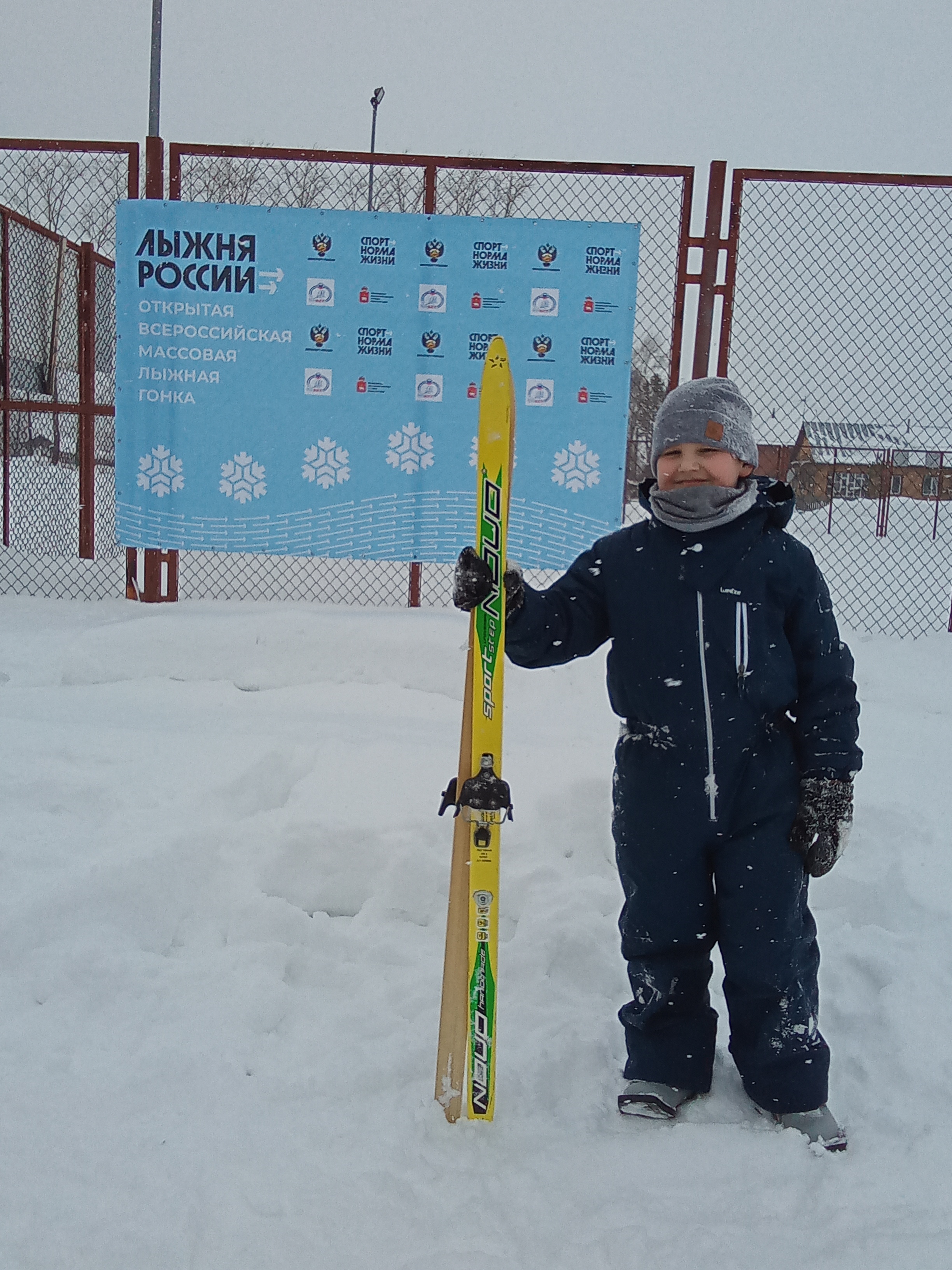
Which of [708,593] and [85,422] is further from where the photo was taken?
[85,422]

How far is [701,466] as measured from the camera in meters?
1.84

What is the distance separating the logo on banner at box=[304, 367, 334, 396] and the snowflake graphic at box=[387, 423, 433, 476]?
45 centimetres

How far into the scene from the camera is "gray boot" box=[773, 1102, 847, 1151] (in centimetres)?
177

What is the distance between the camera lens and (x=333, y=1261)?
146 centimetres

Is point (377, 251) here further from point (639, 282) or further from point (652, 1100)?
point (652, 1100)

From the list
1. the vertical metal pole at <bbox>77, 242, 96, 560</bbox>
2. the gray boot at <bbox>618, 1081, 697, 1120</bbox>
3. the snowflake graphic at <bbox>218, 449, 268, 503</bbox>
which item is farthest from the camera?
the vertical metal pole at <bbox>77, 242, 96, 560</bbox>

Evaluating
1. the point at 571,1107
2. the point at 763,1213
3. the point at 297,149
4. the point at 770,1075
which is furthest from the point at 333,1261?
the point at 297,149

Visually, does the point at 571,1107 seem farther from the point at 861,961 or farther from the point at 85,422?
the point at 85,422

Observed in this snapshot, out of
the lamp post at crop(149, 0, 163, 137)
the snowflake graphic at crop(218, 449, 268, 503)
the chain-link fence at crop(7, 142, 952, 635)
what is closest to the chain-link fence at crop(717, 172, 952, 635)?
the chain-link fence at crop(7, 142, 952, 635)

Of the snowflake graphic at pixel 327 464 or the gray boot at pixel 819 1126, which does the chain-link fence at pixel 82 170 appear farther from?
the gray boot at pixel 819 1126

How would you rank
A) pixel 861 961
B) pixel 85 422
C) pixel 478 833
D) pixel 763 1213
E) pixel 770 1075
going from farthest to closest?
pixel 85 422
pixel 861 961
pixel 770 1075
pixel 478 833
pixel 763 1213

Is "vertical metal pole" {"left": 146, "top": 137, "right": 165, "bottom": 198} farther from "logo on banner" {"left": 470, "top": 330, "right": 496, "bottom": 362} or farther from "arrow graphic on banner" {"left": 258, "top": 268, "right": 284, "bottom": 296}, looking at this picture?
"logo on banner" {"left": 470, "top": 330, "right": 496, "bottom": 362}

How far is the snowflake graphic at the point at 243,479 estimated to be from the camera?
5336 mm

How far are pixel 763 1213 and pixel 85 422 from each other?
581 cm
